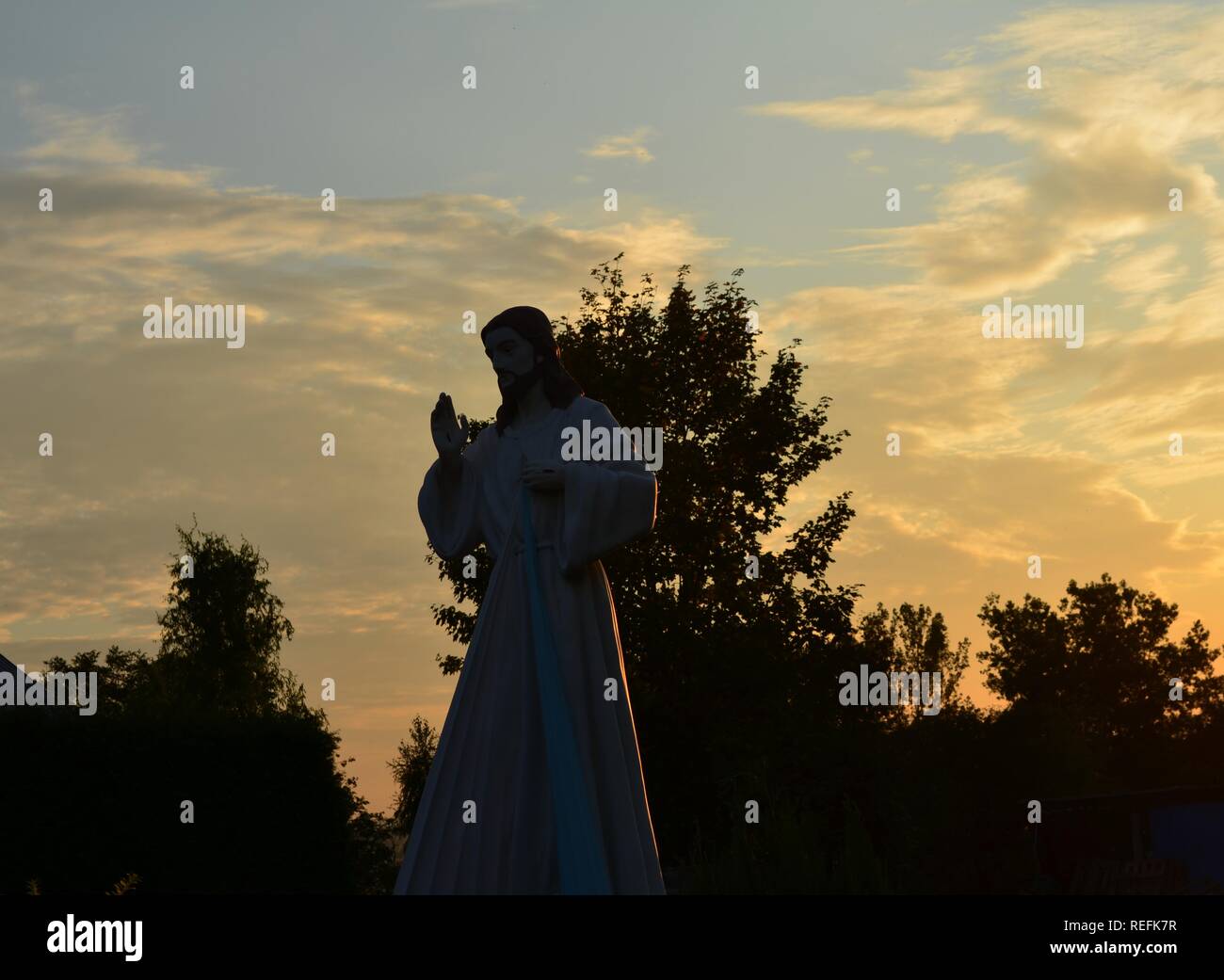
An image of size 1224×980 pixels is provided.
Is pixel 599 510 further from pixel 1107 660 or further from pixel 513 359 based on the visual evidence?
pixel 1107 660

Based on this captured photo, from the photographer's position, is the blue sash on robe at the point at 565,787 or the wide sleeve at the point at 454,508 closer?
the blue sash on robe at the point at 565,787

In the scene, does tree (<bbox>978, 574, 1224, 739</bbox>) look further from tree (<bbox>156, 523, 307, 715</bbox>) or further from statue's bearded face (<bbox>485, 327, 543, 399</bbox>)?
statue's bearded face (<bbox>485, 327, 543, 399</bbox>)

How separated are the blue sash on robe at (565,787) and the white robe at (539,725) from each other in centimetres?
9

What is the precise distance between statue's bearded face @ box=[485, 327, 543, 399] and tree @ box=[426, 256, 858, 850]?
755 inches

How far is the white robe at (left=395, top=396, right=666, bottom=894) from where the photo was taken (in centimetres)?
827

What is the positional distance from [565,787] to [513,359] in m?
2.55

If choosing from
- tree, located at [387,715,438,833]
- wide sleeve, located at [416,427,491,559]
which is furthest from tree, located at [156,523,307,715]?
wide sleeve, located at [416,427,491,559]

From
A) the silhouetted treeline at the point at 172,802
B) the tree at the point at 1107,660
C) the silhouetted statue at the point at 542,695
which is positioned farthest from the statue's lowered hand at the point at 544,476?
the tree at the point at 1107,660

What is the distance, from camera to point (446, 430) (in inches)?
356

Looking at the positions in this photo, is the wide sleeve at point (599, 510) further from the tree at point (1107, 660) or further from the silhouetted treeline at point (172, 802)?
the tree at point (1107, 660)

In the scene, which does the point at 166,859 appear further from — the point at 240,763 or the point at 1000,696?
the point at 1000,696

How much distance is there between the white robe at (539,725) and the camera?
8266mm
